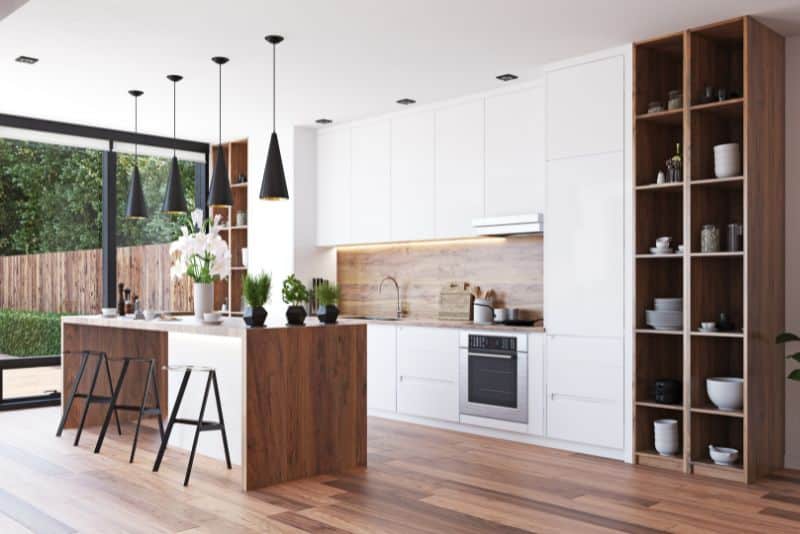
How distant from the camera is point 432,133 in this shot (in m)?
6.80

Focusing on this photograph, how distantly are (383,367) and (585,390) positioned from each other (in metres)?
2.02

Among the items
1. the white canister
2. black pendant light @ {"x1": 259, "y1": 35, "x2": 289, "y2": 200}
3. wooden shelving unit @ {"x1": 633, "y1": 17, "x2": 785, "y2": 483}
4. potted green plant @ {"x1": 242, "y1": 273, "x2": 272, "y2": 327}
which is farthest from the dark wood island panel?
wooden shelving unit @ {"x1": 633, "y1": 17, "x2": 785, "y2": 483}

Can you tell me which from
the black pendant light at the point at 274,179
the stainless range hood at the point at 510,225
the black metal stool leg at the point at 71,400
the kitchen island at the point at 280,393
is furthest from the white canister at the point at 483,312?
the black metal stool leg at the point at 71,400

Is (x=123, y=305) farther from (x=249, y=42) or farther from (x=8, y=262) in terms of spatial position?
(x=249, y=42)

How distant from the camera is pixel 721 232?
16.8 feet

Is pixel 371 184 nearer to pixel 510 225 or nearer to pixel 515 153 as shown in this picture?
pixel 515 153

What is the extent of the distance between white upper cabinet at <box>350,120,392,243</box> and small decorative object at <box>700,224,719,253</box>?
3.07 meters

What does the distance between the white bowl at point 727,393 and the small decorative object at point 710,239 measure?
0.80 meters

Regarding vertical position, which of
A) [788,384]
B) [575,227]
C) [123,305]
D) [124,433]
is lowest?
[124,433]

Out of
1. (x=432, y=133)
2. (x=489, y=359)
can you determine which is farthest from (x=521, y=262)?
(x=432, y=133)

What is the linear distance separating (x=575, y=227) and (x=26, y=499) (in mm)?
3739

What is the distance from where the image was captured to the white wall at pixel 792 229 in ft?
16.2

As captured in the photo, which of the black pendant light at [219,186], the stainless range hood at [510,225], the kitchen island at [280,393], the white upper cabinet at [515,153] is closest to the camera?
the kitchen island at [280,393]

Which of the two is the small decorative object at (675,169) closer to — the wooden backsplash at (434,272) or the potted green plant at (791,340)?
the potted green plant at (791,340)
